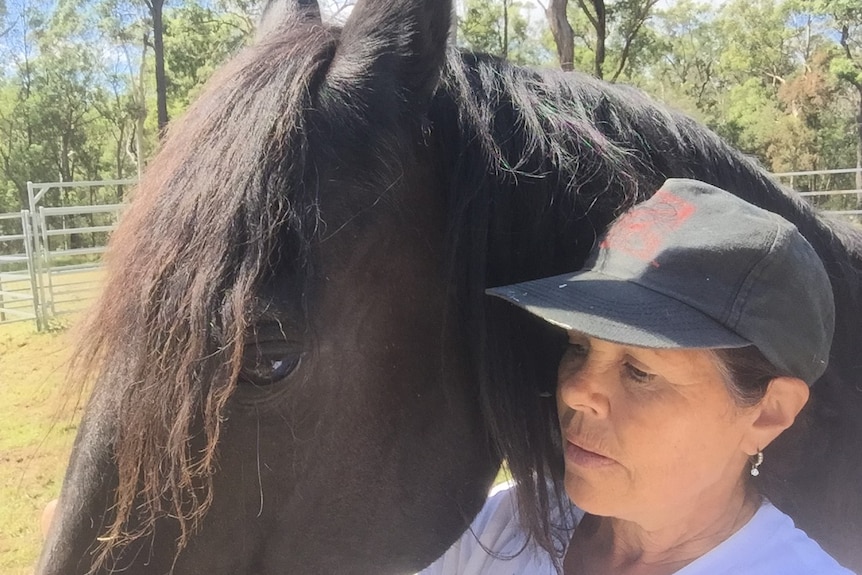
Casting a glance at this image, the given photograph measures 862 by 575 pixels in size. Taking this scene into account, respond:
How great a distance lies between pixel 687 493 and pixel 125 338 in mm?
912

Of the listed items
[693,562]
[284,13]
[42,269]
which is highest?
[284,13]

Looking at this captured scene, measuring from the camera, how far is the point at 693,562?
114 centimetres

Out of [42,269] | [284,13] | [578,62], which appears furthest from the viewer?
[578,62]

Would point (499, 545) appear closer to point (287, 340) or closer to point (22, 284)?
point (287, 340)

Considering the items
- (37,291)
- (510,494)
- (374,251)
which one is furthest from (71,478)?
(37,291)

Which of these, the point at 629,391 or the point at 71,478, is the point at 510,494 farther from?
the point at 71,478

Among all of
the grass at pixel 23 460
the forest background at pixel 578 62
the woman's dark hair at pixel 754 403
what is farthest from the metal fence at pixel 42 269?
the forest background at pixel 578 62

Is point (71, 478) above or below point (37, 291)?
above

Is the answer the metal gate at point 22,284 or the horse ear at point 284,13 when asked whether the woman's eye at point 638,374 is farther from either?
the metal gate at point 22,284

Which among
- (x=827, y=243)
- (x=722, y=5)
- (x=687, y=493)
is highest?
(x=722, y=5)

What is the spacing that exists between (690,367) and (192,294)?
2.44 ft

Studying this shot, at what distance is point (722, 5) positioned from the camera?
3247 cm

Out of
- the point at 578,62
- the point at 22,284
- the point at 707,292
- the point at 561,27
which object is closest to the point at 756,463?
the point at 707,292

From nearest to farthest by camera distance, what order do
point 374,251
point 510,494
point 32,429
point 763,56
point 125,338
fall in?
1. point 125,338
2. point 374,251
3. point 510,494
4. point 32,429
5. point 763,56
